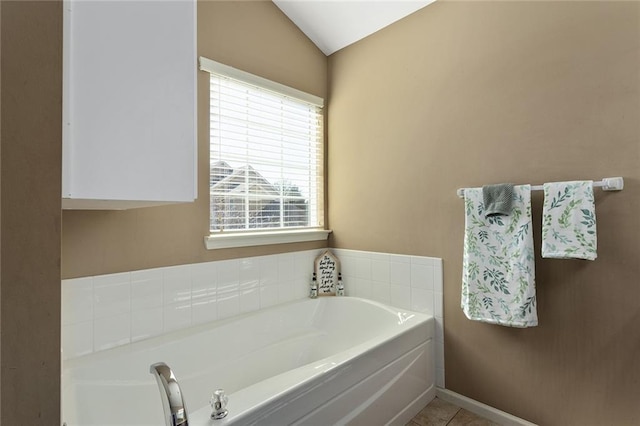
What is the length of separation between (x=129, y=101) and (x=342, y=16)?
1967 millimetres

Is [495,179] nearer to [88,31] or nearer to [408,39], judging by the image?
[408,39]

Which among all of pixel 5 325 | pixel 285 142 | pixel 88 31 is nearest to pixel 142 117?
pixel 88 31

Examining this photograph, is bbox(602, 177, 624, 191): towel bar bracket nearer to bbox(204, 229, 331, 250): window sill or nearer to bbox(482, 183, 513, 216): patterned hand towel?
bbox(482, 183, 513, 216): patterned hand towel

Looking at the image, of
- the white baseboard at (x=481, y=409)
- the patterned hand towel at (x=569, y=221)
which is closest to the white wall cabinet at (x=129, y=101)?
the patterned hand towel at (x=569, y=221)

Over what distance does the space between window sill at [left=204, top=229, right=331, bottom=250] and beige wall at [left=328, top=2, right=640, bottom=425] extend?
0.40 m

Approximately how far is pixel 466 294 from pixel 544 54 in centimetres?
135

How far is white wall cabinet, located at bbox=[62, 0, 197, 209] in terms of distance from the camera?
0.84 metres

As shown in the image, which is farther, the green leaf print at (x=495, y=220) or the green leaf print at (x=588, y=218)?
the green leaf print at (x=495, y=220)

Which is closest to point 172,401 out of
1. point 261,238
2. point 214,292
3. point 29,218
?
point 29,218

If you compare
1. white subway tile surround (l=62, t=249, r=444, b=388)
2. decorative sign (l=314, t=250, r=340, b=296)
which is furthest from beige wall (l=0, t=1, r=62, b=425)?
decorative sign (l=314, t=250, r=340, b=296)

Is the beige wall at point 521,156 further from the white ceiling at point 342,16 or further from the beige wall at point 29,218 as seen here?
the beige wall at point 29,218

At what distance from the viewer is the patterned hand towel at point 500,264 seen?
1628mm

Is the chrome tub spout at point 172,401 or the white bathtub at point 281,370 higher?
the chrome tub spout at point 172,401

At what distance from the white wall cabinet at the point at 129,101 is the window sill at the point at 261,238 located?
104cm
